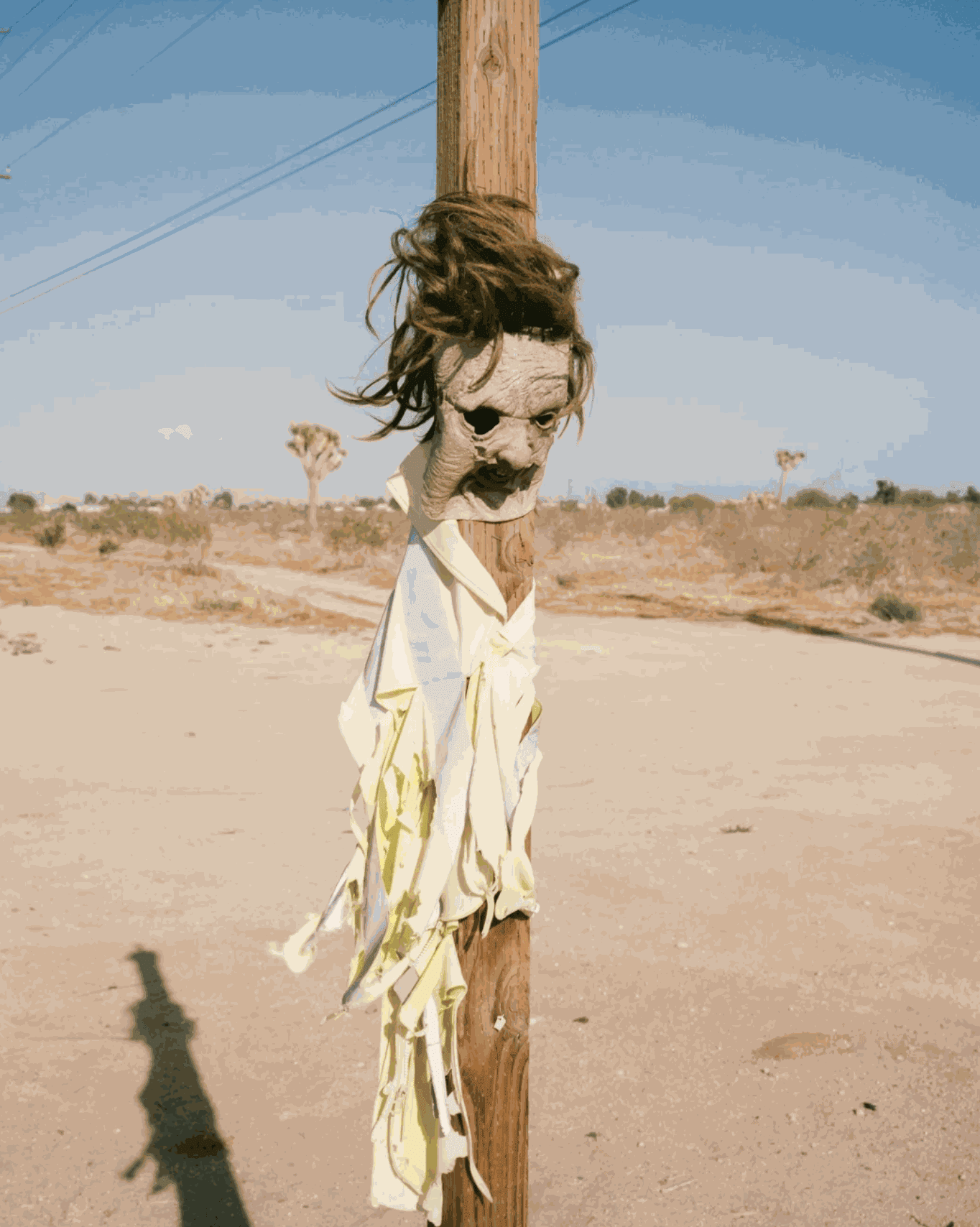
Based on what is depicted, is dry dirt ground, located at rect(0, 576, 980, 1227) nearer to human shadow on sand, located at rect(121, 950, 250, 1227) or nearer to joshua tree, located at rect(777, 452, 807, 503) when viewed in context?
human shadow on sand, located at rect(121, 950, 250, 1227)

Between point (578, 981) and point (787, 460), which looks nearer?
point (578, 981)

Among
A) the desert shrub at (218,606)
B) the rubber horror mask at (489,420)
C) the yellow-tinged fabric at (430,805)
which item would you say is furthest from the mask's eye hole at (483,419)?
the desert shrub at (218,606)

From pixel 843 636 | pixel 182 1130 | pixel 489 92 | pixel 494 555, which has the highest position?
pixel 489 92

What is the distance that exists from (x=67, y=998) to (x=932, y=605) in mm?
18204

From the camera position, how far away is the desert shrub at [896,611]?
655 inches

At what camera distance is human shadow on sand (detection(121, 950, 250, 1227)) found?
273cm

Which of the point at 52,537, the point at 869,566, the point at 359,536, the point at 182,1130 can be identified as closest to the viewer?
the point at 182,1130

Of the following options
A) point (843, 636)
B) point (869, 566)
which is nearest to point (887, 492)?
point (869, 566)

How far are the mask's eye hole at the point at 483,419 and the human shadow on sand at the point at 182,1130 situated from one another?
2382 mm

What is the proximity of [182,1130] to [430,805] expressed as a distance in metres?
2.11

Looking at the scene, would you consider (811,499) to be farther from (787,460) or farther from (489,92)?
(489,92)

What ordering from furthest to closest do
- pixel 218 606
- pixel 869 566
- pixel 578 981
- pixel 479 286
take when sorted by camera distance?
pixel 869 566
pixel 218 606
pixel 578 981
pixel 479 286

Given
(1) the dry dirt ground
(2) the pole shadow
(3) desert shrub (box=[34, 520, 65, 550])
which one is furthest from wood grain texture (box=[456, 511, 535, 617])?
(3) desert shrub (box=[34, 520, 65, 550])

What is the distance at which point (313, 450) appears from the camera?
129 feet
